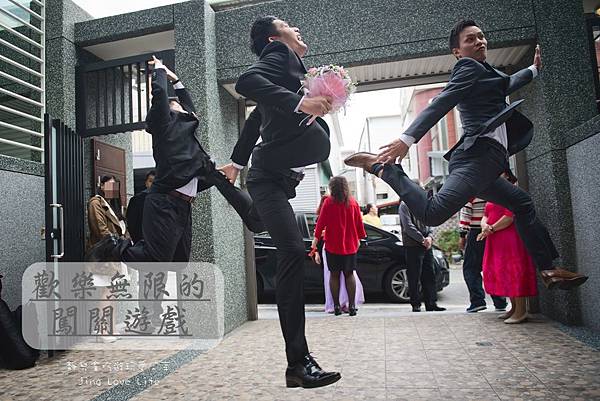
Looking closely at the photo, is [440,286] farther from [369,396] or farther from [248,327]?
[369,396]

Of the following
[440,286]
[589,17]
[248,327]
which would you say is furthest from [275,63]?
[440,286]

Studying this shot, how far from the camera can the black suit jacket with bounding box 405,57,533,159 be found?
188 cm

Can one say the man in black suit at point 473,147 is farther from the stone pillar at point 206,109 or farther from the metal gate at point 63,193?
the metal gate at point 63,193

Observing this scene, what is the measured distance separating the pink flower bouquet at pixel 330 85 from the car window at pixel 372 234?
4.68 metres

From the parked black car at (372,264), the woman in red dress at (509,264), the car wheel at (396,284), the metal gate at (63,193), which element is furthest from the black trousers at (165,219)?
the car wheel at (396,284)

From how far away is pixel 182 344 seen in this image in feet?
14.0

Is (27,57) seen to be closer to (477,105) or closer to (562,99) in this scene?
(477,105)

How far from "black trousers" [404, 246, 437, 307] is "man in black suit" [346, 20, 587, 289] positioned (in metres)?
3.22

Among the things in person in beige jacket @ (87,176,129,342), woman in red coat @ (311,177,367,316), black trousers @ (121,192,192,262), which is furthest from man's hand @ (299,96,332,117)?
woman in red coat @ (311,177,367,316)

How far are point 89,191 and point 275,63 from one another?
3734 millimetres

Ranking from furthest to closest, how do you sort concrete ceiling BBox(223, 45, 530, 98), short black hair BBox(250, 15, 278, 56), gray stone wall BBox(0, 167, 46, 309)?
concrete ceiling BBox(223, 45, 530, 98)
gray stone wall BBox(0, 167, 46, 309)
short black hair BBox(250, 15, 278, 56)

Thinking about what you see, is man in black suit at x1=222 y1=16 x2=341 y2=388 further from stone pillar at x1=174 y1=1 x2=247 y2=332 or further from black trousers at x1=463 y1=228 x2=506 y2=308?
black trousers at x1=463 y1=228 x2=506 y2=308

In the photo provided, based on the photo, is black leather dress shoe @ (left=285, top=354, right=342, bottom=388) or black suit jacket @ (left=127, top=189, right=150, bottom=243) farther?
black suit jacket @ (left=127, top=189, right=150, bottom=243)

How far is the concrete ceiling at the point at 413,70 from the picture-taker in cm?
435
